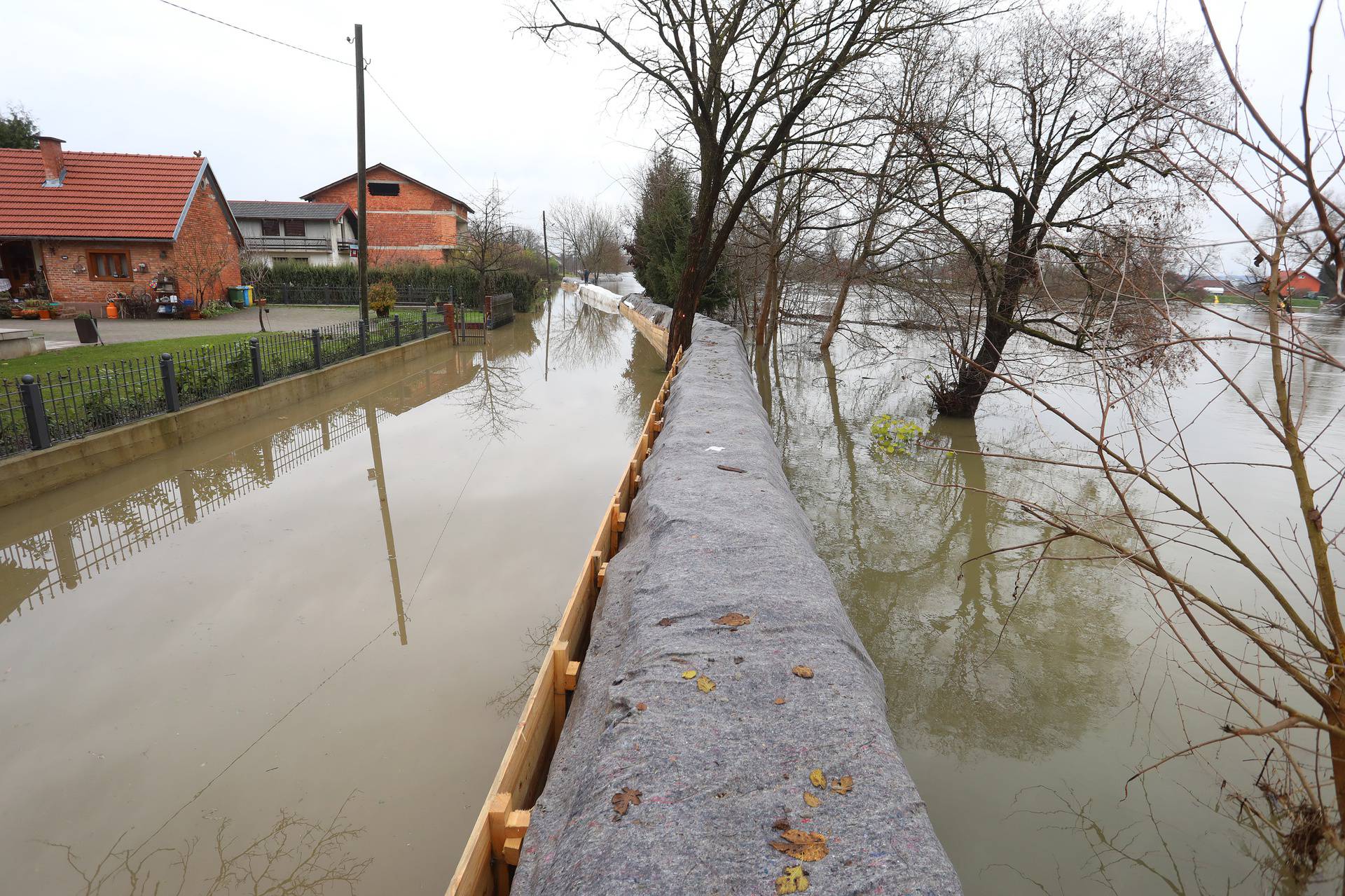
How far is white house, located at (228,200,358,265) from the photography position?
34156 mm

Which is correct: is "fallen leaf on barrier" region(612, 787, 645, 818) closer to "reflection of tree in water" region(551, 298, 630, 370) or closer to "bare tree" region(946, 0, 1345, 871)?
"bare tree" region(946, 0, 1345, 871)

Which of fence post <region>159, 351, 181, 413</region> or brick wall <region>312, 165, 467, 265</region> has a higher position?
brick wall <region>312, 165, 467, 265</region>

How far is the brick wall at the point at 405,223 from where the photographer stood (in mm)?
36656

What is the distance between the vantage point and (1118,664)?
481cm

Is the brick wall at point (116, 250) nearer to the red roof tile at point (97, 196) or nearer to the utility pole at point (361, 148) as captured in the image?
the red roof tile at point (97, 196)

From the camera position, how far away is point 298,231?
114ft

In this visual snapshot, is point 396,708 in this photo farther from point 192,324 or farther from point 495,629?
point 192,324

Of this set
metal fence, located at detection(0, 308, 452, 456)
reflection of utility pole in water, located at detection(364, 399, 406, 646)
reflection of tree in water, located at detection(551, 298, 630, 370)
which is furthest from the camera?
reflection of tree in water, located at detection(551, 298, 630, 370)

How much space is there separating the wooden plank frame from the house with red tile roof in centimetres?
1894

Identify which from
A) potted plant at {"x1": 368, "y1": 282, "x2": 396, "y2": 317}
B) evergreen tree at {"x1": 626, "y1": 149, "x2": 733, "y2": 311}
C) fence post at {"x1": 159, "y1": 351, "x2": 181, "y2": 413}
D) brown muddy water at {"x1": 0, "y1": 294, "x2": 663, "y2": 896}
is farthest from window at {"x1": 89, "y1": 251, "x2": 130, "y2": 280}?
evergreen tree at {"x1": 626, "y1": 149, "x2": 733, "y2": 311}

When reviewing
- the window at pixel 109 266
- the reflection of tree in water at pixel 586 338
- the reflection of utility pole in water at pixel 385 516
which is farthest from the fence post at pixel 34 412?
the window at pixel 109 266

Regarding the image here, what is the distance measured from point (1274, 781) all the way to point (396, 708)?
482cm

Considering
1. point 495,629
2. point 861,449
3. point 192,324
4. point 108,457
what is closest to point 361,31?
point 192,324

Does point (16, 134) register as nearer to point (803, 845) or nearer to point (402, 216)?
point (402, 216)
